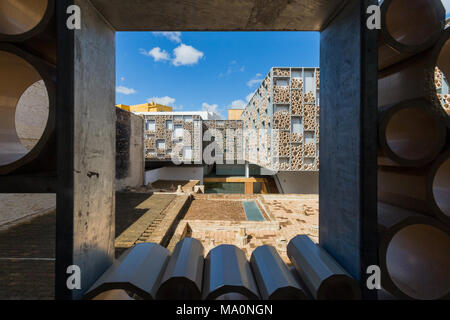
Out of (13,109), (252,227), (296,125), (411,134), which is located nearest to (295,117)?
(296,125)

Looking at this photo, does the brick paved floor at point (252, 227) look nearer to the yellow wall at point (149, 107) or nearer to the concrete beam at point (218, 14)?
the concrete beam at point (218, 14)

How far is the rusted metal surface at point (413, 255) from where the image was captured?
3.45 feet

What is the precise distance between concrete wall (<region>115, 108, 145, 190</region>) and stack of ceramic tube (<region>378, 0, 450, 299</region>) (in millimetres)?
11485

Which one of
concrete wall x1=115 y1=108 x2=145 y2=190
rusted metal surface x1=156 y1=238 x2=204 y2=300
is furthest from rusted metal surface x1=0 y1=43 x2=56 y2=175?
concrete wall x1=115 y1=108 x2=145 y2=190

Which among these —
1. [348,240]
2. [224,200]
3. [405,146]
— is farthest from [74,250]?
[224,200]

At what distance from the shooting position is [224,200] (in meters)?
9.16

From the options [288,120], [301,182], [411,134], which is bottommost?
[301,182]

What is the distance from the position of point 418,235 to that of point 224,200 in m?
8.10

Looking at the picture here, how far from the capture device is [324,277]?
1061 millimetres

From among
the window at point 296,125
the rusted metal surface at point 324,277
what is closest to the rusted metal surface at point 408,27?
the rusted metal surface at point 324,277

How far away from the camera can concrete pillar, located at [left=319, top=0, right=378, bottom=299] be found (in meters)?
1.01

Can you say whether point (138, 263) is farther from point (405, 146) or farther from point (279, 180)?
point (279, 180)

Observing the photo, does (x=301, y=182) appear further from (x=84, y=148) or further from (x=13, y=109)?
(x=13, y=109)

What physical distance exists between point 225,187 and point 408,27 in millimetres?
18459
